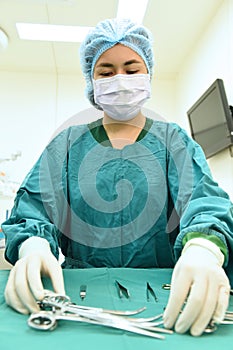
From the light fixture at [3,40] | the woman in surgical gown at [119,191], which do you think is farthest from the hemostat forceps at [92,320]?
the light fixture at [3,40]

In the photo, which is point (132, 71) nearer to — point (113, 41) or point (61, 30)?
point (113, 41)

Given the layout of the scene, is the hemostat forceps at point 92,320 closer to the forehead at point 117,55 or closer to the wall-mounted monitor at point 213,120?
the forehead at point 117,55

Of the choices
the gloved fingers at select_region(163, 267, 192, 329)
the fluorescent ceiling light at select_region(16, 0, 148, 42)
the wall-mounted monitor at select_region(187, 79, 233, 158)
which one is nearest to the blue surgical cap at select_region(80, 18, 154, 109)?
the gloved fingers at select_region(163, 267, 192, 329)

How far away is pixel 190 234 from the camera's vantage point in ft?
2.29

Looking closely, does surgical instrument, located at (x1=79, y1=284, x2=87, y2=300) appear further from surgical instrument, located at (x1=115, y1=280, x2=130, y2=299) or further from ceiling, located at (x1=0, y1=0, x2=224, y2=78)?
ceiling, located at (x1=0, y1=0, x2=224, y2=78)

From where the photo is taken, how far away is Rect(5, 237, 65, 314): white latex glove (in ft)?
1.89

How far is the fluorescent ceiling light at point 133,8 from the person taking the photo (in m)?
2.32

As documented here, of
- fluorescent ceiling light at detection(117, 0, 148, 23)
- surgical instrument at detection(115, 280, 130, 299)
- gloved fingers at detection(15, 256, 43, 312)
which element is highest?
fluorescent ceiling light at detection(117, 0, 148, 23)

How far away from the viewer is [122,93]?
3.65 ft

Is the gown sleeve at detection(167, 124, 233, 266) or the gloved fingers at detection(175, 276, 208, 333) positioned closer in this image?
the gloved fingers at detection(175, 276, 208, 333)

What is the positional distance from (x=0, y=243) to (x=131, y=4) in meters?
1.92

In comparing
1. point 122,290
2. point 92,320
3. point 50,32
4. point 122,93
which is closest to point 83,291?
point 122,290

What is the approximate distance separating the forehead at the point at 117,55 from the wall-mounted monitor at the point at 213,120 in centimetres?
124

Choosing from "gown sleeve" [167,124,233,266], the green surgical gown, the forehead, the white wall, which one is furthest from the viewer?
the white wall
